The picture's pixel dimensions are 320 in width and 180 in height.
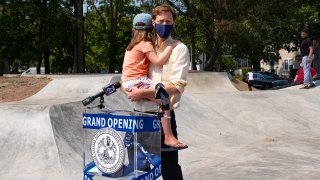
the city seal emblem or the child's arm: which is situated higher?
the child's arm

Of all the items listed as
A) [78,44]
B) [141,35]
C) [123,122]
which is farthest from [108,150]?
[78,44]

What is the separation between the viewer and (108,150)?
2.67m

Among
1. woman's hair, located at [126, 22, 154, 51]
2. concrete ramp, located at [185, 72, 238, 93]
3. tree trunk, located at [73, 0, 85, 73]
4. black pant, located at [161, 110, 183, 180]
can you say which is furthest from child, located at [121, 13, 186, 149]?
tree trunk, located at [73, 0, 85, 73]

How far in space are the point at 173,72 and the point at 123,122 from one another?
0.76 meters

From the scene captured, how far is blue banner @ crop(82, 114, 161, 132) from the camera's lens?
260 cm

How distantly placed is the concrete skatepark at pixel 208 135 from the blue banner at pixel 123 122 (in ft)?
9.21

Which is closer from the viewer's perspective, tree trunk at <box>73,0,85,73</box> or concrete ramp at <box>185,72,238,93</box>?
concrete ramp at <box>185,72,238,93</box>

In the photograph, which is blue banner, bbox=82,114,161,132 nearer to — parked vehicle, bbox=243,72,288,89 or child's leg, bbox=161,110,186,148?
child's leg, bbox=161,110,186,148

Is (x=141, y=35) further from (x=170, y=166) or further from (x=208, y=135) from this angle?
(x=208, y=135)

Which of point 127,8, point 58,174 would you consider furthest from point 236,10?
point 58,174

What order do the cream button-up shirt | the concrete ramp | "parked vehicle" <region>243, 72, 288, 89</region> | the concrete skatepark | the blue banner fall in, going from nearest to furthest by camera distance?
the blue banner, the cream button-up shirt, the concrete skatepark, the concrete ramp, "parked vehicle" <region>243, 72, 288, 89</region>

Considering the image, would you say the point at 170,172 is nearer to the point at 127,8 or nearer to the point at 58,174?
the point at 58,174

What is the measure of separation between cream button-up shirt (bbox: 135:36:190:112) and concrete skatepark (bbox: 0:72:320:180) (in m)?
2.38

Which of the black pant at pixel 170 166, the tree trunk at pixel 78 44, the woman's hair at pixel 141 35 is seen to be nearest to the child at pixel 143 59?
the woman's hair at pixel 141 35
